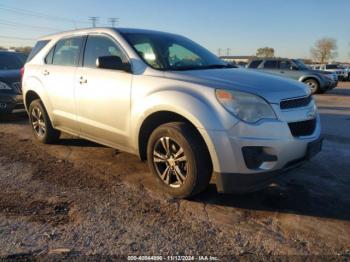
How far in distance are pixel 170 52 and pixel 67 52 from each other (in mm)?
1679

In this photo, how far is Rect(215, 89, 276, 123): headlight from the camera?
11.4ft

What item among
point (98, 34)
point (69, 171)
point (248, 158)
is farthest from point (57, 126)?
point (248, 158)

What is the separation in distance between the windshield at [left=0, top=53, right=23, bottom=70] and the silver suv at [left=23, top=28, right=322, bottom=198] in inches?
189

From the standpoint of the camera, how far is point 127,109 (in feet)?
14.3

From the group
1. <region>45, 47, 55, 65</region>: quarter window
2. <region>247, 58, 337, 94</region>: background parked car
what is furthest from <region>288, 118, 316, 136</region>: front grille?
<region>247, 58, 337, 94</region>: background parked car

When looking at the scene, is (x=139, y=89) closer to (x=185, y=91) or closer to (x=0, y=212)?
(x=185, y=91)

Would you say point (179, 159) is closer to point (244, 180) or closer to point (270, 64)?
point (244, 180)

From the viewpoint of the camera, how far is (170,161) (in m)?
4.02

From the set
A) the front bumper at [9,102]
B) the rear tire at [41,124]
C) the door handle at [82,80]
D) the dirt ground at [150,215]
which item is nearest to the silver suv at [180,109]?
the door handle at [82,80]

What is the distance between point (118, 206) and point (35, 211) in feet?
2.59

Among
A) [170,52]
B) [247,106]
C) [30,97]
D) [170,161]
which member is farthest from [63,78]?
[247,106]

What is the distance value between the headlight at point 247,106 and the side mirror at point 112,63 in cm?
137

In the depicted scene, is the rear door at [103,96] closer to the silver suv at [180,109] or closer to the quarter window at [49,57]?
the silver suv at [180,109]

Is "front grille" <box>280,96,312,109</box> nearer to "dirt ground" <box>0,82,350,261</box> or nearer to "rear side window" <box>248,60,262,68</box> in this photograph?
"dirt ground" <box>0,82,350,261</box>
